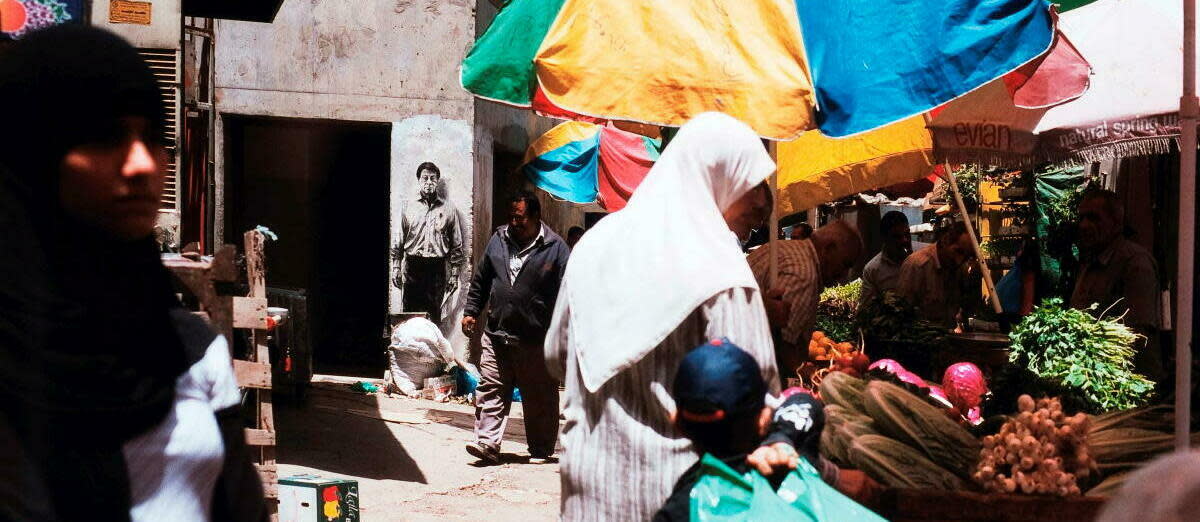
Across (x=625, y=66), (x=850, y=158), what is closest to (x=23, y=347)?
(x=625, y=66)

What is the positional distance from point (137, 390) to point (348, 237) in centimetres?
1347

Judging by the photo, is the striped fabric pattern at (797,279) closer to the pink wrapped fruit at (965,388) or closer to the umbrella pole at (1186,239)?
the pink wrapped fruit at (965,388)

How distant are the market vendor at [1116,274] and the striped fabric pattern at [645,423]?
167 inches

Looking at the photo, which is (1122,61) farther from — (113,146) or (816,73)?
(113,146)

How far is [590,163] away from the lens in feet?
43.2

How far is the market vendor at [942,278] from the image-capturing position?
32.9 feet

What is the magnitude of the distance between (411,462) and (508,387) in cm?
89

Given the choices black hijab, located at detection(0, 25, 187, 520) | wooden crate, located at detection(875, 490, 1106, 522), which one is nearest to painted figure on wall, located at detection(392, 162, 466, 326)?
wooden crate, located at detection(875, 490, 1106, 522)

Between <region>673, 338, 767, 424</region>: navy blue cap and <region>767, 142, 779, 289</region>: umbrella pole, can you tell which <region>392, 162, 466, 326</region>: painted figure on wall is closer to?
<region>767, 142, 779, 289</region>: umbrella pole

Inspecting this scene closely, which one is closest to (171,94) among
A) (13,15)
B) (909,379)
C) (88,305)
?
(13,15)

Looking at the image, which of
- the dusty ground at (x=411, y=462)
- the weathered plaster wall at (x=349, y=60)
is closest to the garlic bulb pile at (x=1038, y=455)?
the dusty ground at (x=411, y=462)

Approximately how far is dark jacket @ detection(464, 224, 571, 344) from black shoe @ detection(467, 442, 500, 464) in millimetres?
808

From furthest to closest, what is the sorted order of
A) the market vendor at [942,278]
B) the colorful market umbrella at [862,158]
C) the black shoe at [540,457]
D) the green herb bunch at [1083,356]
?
the market vendor at [942,278], the black shoe at [540,457], the colorful market umbrella at [862,158], the green herb bunch at [1083,356]

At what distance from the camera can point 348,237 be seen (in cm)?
1490
